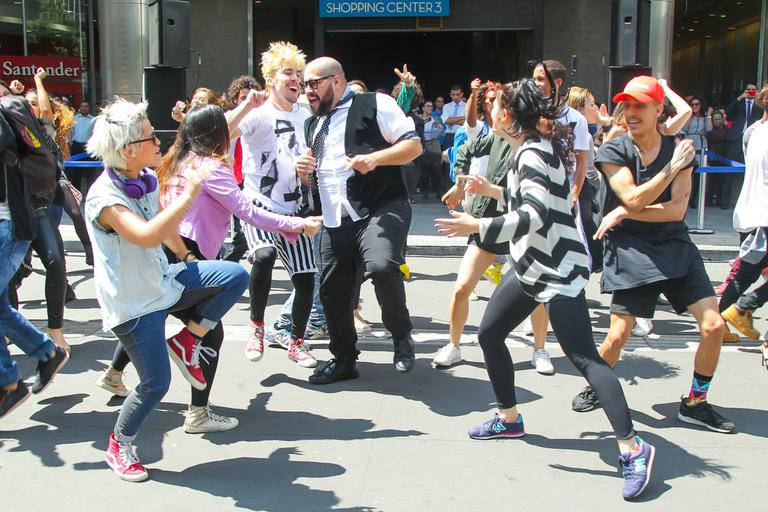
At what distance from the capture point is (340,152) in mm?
5293

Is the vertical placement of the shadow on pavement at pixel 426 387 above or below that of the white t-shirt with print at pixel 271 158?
below

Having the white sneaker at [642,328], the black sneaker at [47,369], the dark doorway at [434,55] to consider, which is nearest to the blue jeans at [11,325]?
the black sneaker at [47,369]

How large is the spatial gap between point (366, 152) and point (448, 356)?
151cm

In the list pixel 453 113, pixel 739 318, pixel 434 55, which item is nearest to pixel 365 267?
pixel 739 318

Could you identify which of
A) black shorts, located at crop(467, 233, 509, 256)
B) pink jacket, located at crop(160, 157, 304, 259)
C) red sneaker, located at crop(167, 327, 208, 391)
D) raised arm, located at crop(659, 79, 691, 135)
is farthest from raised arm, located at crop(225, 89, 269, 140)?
raised arm, located at crop(659, 79, 691, 135)

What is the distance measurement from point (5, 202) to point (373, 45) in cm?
1606

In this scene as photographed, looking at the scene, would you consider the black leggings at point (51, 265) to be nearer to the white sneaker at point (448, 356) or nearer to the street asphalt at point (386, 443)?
the street asphalt at point (386, 443)

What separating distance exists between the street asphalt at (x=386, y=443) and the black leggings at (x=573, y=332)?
37cm

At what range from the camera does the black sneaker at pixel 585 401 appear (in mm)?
4969

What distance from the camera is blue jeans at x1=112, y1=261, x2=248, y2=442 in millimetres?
3982

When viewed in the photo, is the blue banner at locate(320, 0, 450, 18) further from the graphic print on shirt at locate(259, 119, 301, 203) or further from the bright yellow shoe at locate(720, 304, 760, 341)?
the bright yellow shoe at locate(720, 304, 760, 341)

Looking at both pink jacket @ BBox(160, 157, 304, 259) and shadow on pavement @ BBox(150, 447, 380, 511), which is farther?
pink jacket @ BBox(160, 157, 304, 259)

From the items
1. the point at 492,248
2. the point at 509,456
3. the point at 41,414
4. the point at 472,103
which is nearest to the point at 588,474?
the point at 509,456

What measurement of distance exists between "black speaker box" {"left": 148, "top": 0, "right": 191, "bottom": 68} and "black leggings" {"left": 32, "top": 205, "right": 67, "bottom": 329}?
190 inches
